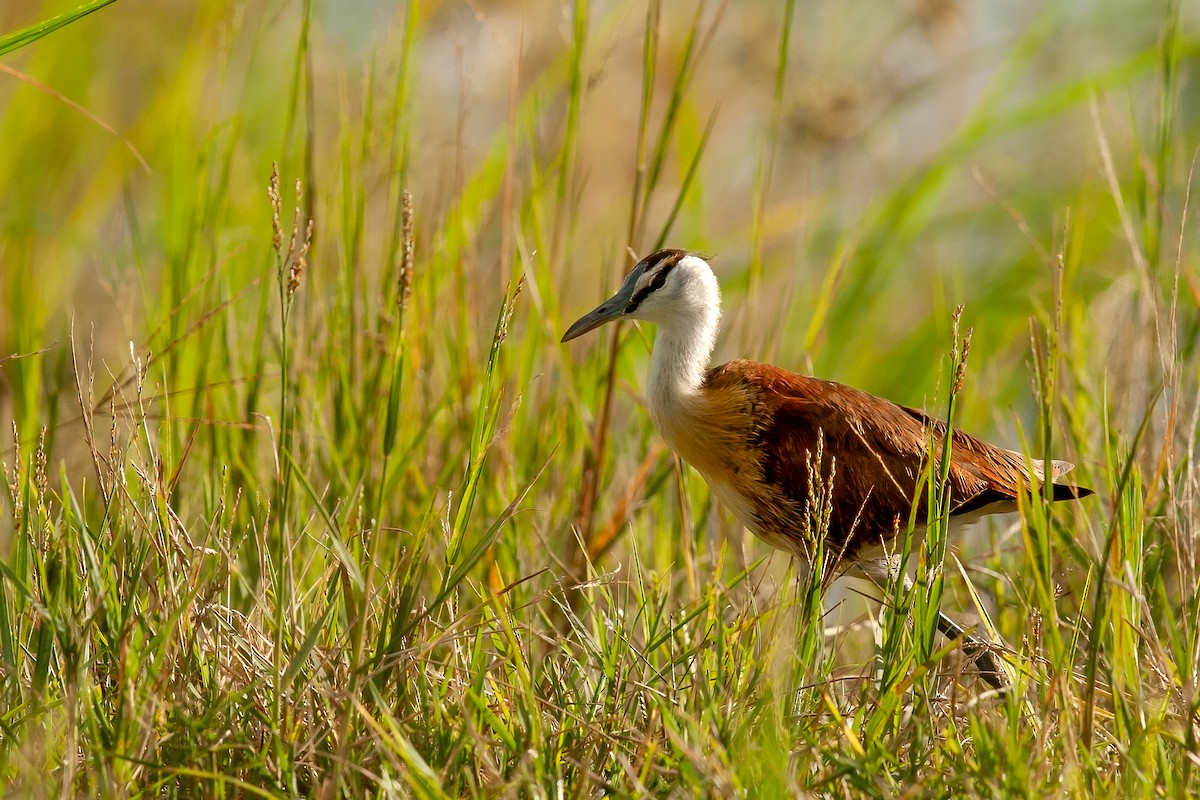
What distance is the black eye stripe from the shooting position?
10.8ft

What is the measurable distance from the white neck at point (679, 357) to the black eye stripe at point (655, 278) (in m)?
0.09

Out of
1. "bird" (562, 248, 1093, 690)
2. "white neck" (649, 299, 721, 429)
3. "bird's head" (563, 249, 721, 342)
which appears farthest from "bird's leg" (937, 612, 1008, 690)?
"bird's head" (563, 249, 721, 342)

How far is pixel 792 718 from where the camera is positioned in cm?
230

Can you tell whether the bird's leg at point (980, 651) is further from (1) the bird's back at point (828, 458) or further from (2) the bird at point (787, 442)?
(1) the bird's back at point (828, 458)

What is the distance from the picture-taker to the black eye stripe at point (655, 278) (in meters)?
3.30

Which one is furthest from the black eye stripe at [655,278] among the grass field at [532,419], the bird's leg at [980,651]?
the bird's leg at [980,651]

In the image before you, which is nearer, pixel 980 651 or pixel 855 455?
pixel 980 651

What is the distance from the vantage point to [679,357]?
133 inches

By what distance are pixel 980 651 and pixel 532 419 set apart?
5.59 feet

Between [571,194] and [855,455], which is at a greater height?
[571,194]

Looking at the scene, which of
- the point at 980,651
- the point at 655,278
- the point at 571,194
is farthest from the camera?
the point at 571,194

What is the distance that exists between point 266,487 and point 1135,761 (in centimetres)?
225

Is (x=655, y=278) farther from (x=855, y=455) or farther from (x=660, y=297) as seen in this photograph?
(x=855, y=455)

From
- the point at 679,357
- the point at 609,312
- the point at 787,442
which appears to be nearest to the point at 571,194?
the point at 609,312
